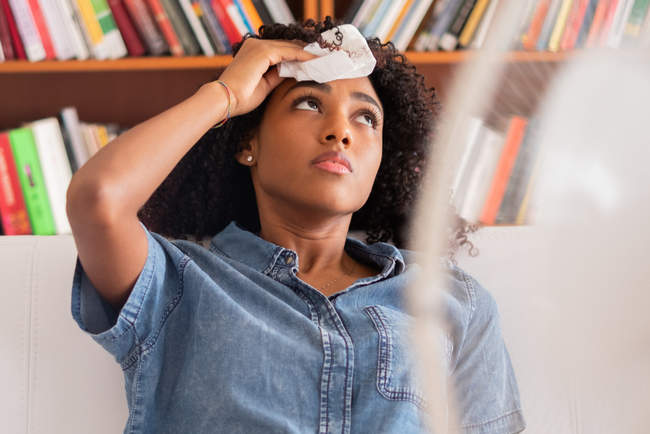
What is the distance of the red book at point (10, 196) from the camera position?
1.13 metres

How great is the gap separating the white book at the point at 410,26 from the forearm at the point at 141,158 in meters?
0.64

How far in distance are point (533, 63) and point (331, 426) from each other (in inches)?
21.3

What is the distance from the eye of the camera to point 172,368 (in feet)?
2.15

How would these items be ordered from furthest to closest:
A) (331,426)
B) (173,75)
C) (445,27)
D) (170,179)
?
1. (173,75)
2. (445,27)
3. (170,179)
4. (331,426)

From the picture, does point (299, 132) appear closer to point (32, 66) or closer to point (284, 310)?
point (284, 310)

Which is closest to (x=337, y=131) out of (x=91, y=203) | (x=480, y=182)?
(x=91, y=203)

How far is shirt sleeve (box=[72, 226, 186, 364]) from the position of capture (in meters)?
0.60

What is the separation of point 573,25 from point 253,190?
2.80 ft

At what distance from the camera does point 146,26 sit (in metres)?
1.18

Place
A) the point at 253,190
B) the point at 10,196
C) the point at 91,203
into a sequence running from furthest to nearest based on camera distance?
the point at 10,196
the point at 253,190
the point at 91,203

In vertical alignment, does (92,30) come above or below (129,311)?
above

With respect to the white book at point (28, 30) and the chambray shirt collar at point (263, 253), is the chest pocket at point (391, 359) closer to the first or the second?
the chambray shirt collar at point (263, 253)

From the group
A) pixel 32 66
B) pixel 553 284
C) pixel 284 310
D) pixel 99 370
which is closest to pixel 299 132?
pixel 284 310

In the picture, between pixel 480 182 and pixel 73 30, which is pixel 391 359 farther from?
pixel 73 30
